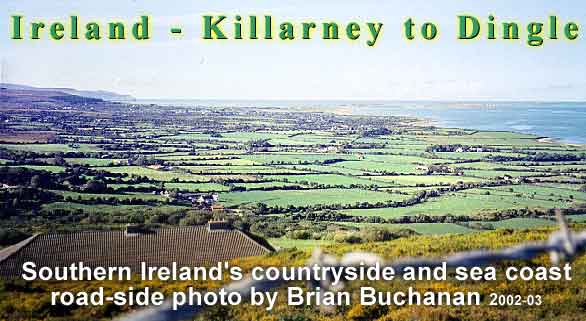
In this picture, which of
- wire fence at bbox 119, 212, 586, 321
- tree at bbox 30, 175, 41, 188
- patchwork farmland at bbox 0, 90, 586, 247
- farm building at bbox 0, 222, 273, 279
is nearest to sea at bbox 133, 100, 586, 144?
patchwork farmland at bbox 0, 90, 586, 247

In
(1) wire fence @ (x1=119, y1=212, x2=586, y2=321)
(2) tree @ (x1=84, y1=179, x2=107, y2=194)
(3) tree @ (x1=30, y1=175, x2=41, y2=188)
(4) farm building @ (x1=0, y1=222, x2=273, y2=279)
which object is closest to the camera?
(1) wire fence @ (x1=119, y1=212, x2=586, y2=321)

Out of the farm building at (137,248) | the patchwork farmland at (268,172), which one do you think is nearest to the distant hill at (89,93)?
the patchwork farmland at (268,172)

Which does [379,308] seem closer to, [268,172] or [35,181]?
[268,172]

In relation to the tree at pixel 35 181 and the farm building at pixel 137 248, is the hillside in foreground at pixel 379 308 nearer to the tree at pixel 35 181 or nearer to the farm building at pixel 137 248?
the farm building at pixel 137 248

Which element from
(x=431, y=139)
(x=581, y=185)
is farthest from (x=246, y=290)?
(x=431, y=139)

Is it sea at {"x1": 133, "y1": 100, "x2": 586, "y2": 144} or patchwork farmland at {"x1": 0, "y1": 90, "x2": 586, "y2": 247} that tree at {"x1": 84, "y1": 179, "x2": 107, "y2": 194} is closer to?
patchwork farmland at {"x1": 0, "y1": 90, "x2": 586, "y2": 247}
